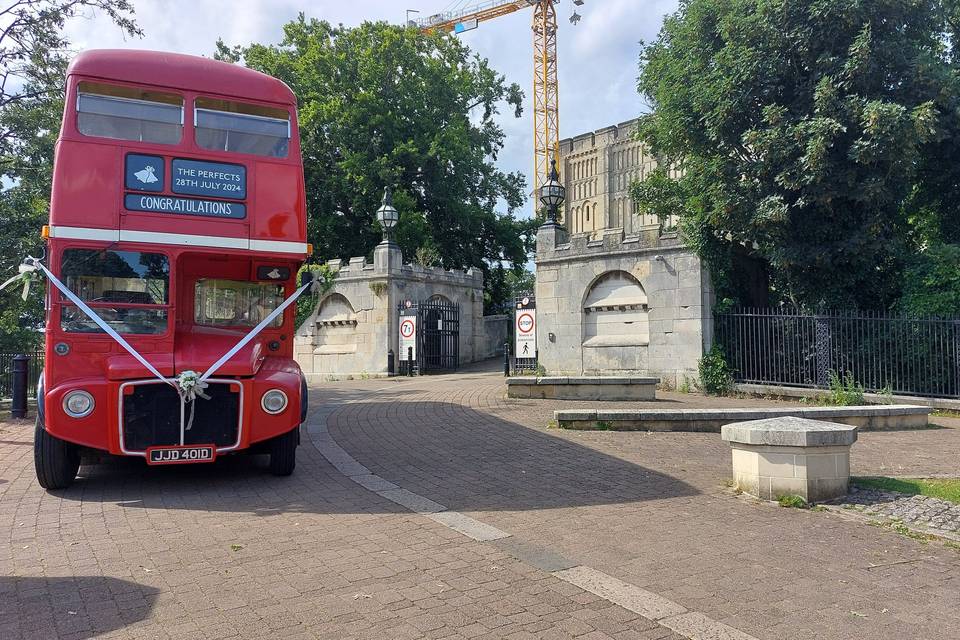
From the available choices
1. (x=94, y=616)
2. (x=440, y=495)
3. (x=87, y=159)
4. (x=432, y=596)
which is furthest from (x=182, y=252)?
(x=432, y=596)

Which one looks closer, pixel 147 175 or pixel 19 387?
pixel 147 175

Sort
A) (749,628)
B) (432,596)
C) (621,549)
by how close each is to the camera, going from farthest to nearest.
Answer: (621,549), (432,596), (749,628)

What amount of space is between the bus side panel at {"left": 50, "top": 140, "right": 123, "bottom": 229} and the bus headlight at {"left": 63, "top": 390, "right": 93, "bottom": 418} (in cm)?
163

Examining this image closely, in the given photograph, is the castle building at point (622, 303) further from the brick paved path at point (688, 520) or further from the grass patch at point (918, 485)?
the grass patch at point (918, 485)

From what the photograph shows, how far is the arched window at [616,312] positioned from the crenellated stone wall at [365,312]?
6994 millimetres

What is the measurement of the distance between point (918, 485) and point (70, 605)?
7.20 metres

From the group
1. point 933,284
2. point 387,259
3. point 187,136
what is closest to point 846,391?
point 933,284

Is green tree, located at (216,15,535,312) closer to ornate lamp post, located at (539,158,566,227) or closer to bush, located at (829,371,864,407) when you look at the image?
ornate lamp post, located at (539,158,566,227)

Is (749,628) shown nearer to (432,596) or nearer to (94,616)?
(432,596)

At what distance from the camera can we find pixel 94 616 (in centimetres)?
371

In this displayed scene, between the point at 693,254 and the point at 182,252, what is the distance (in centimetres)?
1145

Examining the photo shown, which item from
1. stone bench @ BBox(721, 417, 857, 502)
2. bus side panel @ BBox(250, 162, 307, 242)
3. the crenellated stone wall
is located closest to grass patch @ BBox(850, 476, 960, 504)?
stone bench @ BBox(721, 417, 857, 502)

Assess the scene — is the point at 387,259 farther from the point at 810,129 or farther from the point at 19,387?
the point at 810,129

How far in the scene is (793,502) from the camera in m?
6.14
